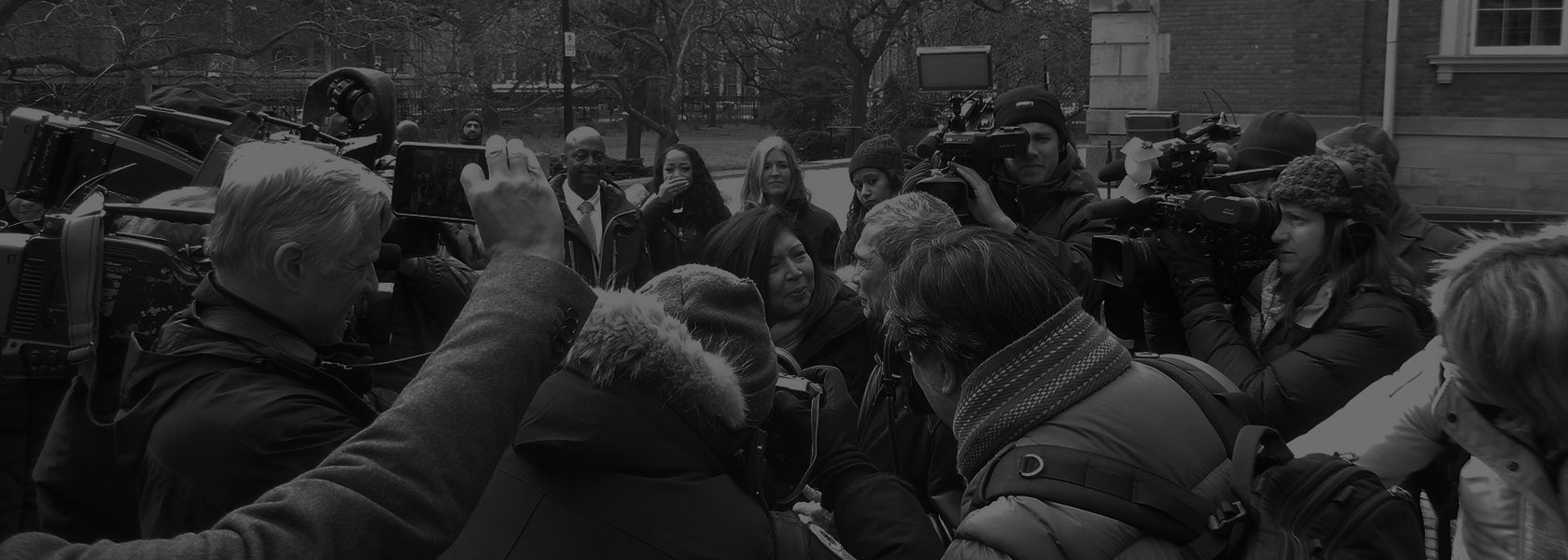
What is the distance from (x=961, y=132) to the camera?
4.66m

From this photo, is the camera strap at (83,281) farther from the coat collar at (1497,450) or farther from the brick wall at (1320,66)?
the brick wall at (1320,66)

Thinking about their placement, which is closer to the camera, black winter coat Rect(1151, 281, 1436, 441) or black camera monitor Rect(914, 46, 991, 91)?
black winter coat Rect(1151, 281, 1436, 441)

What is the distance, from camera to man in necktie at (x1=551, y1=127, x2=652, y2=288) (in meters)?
5.85

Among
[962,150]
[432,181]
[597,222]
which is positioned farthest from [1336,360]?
[597,222]

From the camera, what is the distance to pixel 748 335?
242 centimetres

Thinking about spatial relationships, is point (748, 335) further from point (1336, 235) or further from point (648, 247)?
point (648, 247)

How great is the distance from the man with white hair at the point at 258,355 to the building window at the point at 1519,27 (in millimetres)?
13151

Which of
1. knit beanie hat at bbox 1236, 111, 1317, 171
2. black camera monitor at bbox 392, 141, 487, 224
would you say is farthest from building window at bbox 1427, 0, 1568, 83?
black camera monitor at bbox 392, 141, 487, 224

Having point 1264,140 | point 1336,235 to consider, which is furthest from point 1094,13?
point 1336,235

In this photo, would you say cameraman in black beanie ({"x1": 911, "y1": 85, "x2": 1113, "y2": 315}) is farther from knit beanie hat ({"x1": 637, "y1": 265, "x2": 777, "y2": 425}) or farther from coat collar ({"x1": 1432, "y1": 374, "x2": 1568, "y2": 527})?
coat collar ({"x1": 1432, "y1": 374, "x2": 1568, "y2": 527})

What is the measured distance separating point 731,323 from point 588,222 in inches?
160

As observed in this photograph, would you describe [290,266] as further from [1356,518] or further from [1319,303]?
[1319,303]

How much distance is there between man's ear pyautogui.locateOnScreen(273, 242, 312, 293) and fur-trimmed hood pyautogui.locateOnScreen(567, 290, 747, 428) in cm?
51

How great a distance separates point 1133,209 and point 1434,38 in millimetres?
11170
